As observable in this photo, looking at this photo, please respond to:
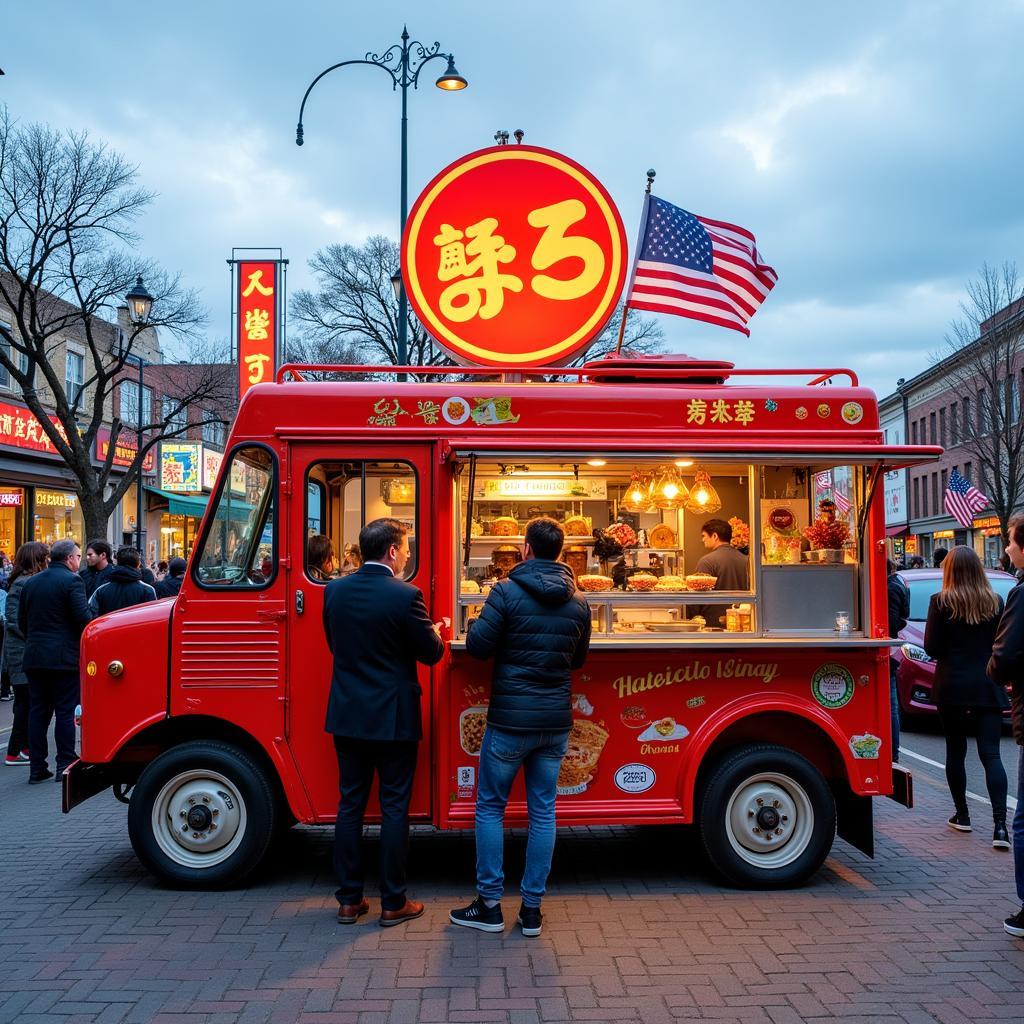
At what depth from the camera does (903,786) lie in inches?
228

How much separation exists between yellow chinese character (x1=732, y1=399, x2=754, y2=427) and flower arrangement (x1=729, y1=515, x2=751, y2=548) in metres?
0.79

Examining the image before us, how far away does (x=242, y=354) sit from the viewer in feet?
65.1

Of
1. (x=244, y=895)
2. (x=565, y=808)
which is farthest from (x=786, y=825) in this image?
(x=244, y=895)

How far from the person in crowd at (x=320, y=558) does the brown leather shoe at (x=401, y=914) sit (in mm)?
1843

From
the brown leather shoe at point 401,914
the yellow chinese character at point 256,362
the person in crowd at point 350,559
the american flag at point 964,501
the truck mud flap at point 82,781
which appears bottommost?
the brown leather shoe at point 401,914

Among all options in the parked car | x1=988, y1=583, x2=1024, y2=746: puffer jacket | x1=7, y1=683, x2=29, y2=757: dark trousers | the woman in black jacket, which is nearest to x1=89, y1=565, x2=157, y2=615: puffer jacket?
x1=7, y1=683, x2=29, y2=757: dark trousers

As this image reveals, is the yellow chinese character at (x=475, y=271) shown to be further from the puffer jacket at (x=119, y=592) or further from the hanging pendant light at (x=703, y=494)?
the puffer jacket at (x=119, y=592)

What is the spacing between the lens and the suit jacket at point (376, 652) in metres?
5.08

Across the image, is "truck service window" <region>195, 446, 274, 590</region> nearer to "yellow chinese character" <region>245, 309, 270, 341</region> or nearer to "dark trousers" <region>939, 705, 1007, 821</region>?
"dark trousers" <region>939, 705, 1007, 821</region>

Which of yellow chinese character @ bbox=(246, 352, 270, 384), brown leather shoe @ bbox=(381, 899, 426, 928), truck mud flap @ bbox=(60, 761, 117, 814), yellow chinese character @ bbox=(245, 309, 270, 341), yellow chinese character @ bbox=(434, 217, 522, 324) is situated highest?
yellow chinese character @ bbox=(245, 309, 270, 341)

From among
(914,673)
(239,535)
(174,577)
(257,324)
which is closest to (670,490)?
(239,535)

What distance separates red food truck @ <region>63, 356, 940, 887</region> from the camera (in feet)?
18.5

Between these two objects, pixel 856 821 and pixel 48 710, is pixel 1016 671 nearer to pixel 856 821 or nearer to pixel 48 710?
pixel 856 821

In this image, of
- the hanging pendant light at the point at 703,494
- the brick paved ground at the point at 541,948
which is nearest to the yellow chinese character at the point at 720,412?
the hanging pendant light at the point at 703,494
